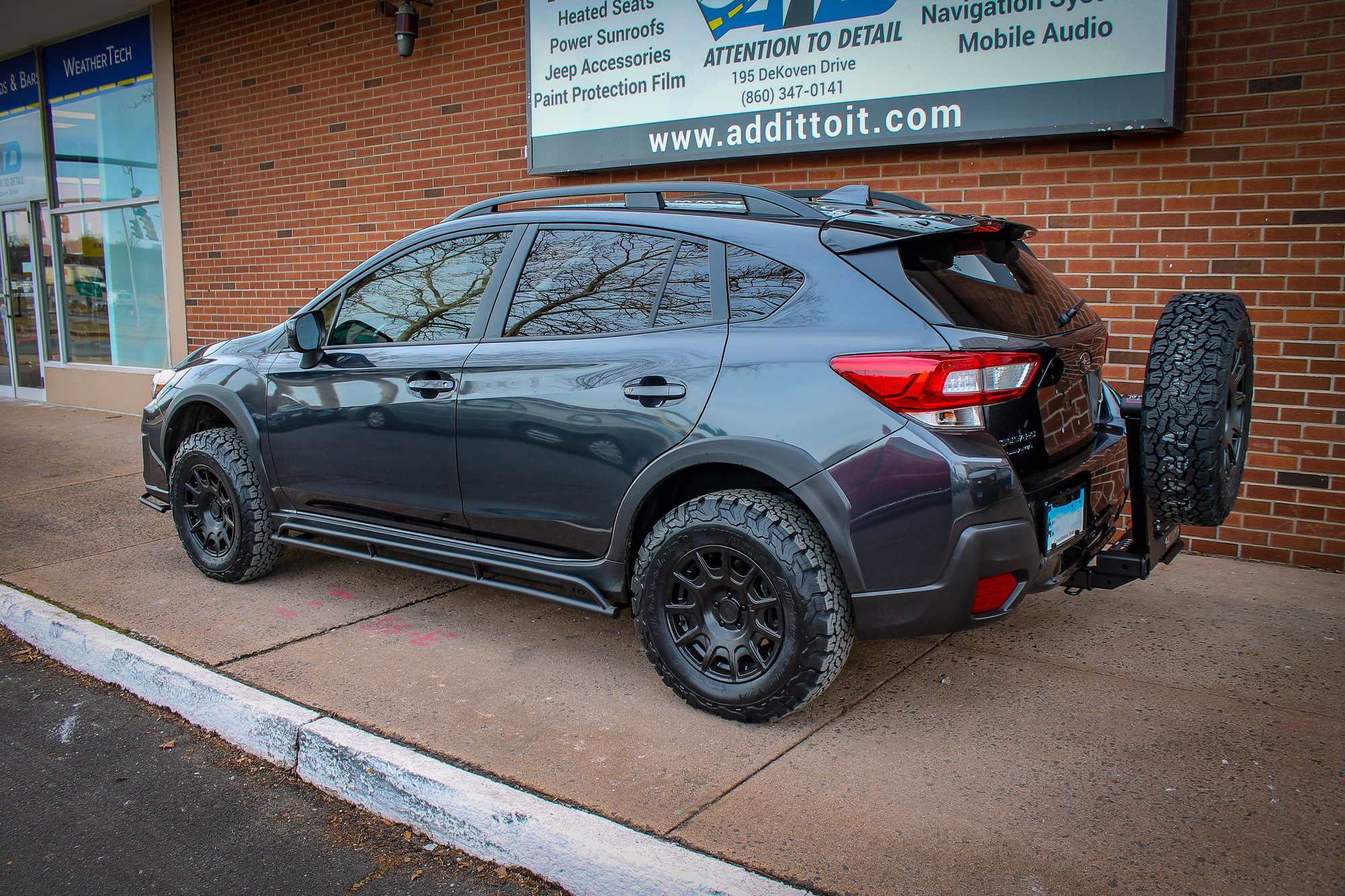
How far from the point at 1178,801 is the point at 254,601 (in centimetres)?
382

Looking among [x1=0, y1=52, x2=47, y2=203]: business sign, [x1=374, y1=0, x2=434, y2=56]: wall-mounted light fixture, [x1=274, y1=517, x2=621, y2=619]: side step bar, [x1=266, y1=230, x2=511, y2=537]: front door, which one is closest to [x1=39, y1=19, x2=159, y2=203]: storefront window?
[x1=0, y1=52, x2=47, y2=203]: business sign

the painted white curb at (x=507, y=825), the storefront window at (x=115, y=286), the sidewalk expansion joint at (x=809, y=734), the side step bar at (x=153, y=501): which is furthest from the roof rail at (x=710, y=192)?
the storefront window at (x=115, y=286)

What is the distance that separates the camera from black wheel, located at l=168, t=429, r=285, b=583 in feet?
14.5

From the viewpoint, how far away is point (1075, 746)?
2980mm

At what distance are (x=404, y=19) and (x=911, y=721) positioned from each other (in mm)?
6659

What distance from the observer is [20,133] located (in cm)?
1195

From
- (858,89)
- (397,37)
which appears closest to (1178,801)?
(858,89)

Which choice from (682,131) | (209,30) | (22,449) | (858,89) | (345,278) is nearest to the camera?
(345,278)

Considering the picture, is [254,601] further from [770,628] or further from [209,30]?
[209,30]

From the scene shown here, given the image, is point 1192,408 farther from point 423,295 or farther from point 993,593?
point 423,295

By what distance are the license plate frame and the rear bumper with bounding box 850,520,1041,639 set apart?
0.09 meters

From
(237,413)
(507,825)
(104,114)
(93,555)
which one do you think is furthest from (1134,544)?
(104,114)

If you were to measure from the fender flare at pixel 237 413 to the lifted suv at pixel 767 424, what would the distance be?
61cm

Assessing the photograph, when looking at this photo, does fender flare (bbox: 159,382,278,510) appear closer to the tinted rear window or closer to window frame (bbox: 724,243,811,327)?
window frame (bbox: 724,243,811,327)
